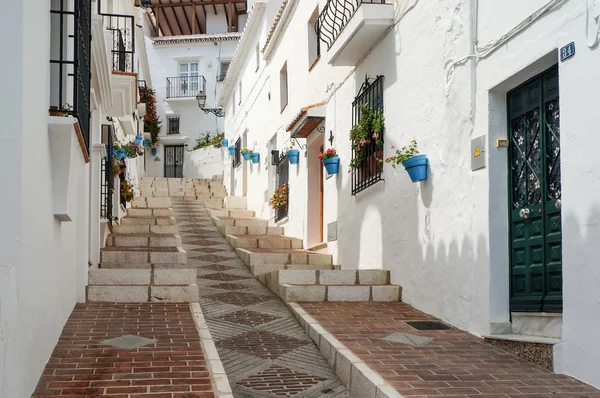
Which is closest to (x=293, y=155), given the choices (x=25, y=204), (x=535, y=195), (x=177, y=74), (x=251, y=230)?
(x=251, y=230)

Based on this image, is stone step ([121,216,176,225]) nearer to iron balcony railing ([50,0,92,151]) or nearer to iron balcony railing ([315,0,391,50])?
iron balcony railing ([315,0,391,50])

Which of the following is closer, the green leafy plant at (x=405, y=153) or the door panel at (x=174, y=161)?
the green leafy plant at (x=405, y=153)

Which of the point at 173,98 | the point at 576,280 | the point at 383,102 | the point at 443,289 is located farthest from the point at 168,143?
the point at 576,280

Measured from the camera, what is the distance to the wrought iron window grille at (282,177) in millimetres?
15883

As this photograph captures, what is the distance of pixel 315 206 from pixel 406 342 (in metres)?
7.25

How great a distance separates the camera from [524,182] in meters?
6.61

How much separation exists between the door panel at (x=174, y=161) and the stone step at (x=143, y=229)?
19586 mm

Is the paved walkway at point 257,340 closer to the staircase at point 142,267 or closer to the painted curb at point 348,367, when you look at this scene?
the painted curb at point 348,367

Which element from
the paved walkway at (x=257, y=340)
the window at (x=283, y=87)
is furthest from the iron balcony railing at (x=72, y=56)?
the window at (x=283, y=87)

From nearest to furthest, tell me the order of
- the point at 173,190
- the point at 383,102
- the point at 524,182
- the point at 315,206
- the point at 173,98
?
the point at 524,182
the point at 383,102
the point at 315,206
the point at 173,190
the point at 173,98

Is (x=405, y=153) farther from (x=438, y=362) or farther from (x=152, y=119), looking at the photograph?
(x=152, y=119)

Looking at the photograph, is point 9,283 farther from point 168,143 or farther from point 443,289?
point 168,143

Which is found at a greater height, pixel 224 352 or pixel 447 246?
pixel 447 246

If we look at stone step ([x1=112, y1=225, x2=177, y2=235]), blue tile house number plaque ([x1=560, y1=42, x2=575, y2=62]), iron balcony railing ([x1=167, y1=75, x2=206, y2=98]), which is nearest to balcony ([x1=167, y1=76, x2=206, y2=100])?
iron balcony railing ([x1=167, y1=75, x2=206, y2=98])
